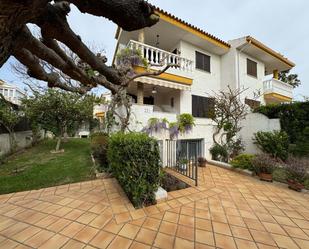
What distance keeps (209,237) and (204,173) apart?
4.78 m

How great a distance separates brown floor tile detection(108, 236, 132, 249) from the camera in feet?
10.1

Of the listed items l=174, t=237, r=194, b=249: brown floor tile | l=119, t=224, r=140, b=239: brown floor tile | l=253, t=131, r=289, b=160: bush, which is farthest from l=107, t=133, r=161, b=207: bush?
l=253, t=131, r=289, b=160: bush

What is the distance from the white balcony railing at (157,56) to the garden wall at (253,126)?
6.96 metres

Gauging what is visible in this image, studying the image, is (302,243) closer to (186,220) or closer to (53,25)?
(186,220)

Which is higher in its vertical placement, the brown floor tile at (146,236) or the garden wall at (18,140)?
the garden wall at (18,140)

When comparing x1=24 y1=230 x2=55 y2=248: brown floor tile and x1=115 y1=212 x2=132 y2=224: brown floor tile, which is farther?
x1=115 y1=212 x2=132 y2=224: brown floor tile

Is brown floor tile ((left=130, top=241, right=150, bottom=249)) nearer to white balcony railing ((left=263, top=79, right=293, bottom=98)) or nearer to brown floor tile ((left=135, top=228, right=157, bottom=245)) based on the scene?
brown floor tile ((left=135, top=228, right=157, bottom=245))

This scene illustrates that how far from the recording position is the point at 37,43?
2.08m

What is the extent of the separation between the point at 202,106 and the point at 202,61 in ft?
12.3

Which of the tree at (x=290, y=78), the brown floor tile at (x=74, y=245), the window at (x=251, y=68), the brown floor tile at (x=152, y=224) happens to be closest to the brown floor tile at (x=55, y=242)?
the brown floor tile at (x=74, y=245)

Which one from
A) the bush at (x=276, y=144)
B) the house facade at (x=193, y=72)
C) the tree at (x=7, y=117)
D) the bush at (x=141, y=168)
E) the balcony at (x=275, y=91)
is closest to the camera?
the bush at (x=141, y=168)

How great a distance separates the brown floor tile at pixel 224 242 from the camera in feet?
10.3

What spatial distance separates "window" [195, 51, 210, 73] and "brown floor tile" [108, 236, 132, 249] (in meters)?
12.1

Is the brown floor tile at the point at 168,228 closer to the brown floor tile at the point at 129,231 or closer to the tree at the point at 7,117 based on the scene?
the brown floor tile at the point at 129,231
